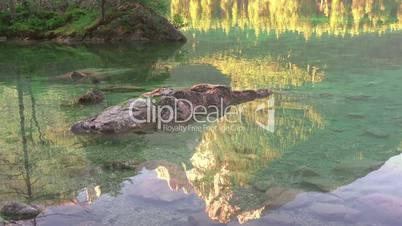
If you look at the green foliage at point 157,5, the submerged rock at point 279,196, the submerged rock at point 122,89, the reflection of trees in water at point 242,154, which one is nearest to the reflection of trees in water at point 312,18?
the green foliage at point 157,5

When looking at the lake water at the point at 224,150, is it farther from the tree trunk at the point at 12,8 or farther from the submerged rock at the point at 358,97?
the tree trunk at the point at 12,8

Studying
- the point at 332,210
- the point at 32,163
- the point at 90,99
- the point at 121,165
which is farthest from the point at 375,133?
the point at 90,99

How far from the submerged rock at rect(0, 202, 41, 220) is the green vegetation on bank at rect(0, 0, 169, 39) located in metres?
34.9

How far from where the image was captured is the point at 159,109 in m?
16.3

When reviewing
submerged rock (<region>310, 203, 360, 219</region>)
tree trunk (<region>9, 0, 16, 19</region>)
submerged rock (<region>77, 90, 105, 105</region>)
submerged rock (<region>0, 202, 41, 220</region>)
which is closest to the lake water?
submerged rock (<region>310, 203, 360, 219</region>)

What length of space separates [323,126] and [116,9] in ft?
102

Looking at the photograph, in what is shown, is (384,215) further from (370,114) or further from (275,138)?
(370,114)

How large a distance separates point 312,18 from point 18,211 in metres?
55.5

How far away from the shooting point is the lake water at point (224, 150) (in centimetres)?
993

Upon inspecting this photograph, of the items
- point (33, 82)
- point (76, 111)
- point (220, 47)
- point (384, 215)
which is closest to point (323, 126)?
point (384, 215)

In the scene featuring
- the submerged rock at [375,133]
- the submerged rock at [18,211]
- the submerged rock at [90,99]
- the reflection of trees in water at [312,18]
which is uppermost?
the reflection of trees in water at [312,18]

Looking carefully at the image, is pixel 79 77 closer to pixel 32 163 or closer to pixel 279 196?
pixel 32 163

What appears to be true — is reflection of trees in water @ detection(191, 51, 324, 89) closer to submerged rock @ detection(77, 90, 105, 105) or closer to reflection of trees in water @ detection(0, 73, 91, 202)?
submerged rock @ detection(77, 90, 105, 105)

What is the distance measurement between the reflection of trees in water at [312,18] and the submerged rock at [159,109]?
86.3ft
